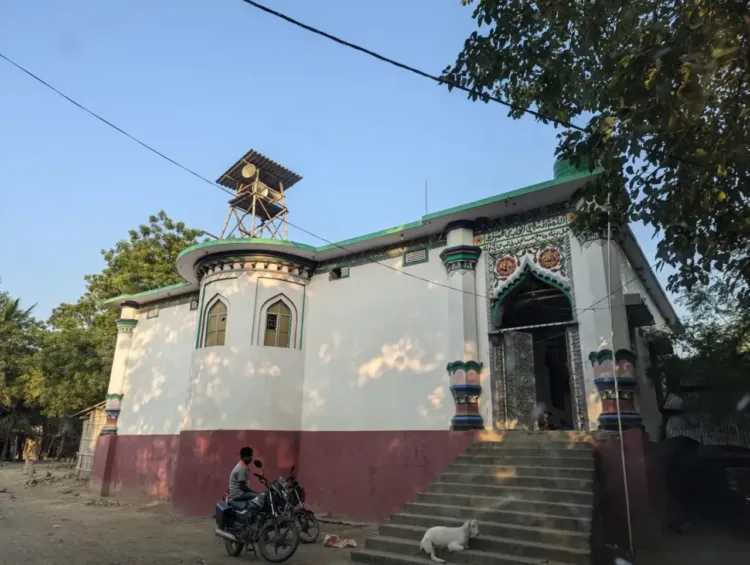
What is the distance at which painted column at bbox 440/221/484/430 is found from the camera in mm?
8867

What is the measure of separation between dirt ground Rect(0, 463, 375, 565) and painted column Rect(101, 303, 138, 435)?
2214mm

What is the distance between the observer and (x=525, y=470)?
7.21m

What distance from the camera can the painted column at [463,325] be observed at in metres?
8.87

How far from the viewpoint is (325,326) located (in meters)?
11.6

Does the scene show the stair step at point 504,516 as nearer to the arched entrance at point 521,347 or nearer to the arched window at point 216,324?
the arched entrance at point 521,347

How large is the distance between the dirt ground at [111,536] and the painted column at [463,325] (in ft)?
8.79

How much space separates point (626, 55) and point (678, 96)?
0.61m

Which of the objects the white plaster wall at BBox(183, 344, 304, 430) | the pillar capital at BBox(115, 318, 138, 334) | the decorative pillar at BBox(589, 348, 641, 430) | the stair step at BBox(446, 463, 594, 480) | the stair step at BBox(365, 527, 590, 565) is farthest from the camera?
the pillar capital at BBox(115, 318, 138, 334)

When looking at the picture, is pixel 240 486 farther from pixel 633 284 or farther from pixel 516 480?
pixel 633 284

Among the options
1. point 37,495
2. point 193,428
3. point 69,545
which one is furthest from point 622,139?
point 37,495

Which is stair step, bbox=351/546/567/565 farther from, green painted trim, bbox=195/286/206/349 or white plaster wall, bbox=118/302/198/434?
white plaster wall, bbox=118/302/198/434

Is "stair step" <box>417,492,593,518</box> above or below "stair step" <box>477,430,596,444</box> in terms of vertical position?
below

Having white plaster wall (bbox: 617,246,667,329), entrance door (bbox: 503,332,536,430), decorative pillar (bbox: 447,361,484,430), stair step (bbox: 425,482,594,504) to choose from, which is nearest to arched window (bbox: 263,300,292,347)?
decorative pillar (bbox: 447,361,484,430)

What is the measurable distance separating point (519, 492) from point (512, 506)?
11.5 inches
